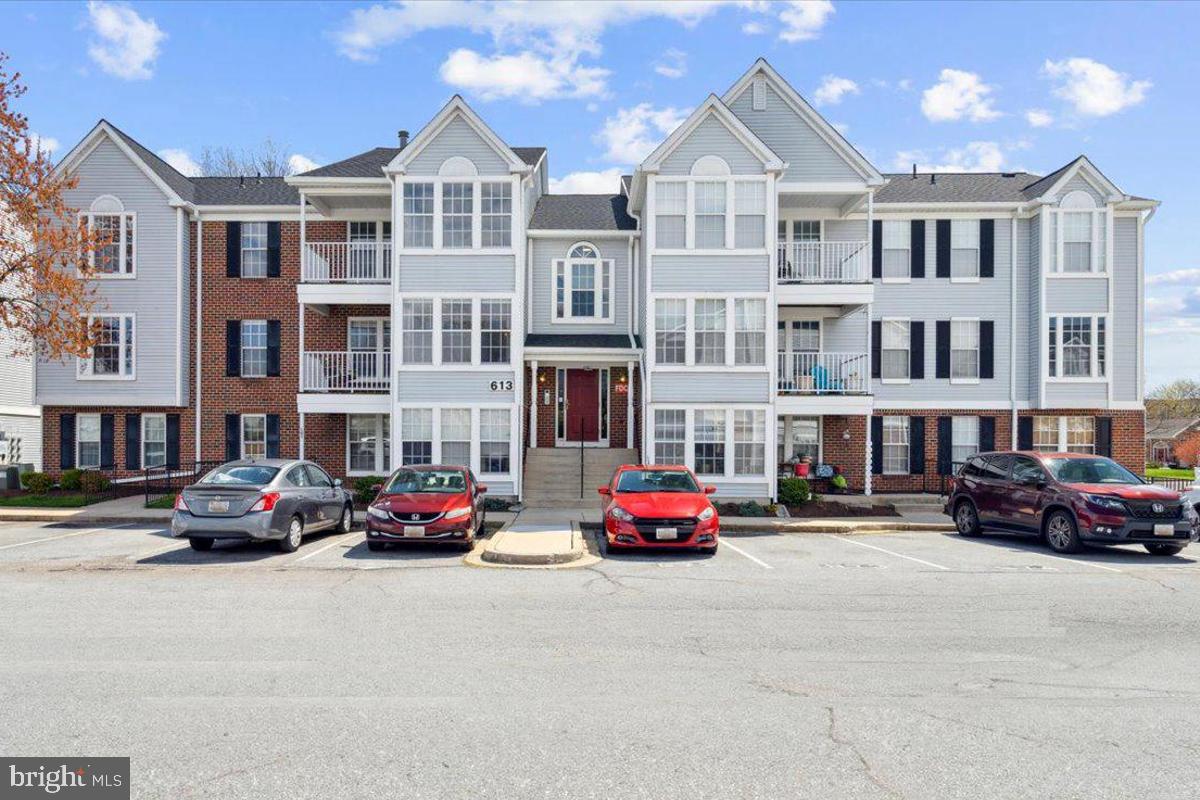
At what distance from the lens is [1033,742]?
4867 mm

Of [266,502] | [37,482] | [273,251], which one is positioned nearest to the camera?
[266,502]

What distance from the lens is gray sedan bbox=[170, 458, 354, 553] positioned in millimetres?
11734

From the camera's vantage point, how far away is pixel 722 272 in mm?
19422

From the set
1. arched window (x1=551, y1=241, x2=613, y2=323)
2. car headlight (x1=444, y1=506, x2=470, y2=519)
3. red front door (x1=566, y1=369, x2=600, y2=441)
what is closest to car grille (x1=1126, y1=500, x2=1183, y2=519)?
car headlight (x1=444, y1=506, x2=470, y2=519)

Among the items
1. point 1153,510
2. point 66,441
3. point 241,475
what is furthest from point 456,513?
point 66,441

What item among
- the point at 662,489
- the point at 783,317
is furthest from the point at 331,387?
the point at 783,317

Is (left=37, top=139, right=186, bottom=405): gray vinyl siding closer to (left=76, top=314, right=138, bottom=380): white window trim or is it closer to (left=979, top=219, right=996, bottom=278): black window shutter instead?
(left=76, top=314, right=138, bottom=380): white window trim

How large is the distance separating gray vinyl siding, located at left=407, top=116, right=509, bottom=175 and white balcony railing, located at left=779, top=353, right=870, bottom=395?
9483 mm

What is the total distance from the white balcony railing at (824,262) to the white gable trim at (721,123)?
8.14ft

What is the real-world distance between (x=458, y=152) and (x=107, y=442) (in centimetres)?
1348

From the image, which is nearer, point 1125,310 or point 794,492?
point 794,492

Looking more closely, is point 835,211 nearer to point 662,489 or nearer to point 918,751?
point 662,489

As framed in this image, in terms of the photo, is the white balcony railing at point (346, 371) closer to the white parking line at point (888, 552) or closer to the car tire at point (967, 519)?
the white parking line at point (888, 552)

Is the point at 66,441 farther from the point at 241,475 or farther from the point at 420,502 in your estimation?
the point at 420,502
